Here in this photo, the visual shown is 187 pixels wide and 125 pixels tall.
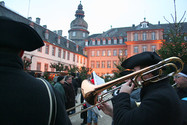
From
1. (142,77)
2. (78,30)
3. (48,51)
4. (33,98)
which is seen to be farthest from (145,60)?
(78,30)

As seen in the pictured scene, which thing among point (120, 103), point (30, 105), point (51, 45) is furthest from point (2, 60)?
point (51, 45)

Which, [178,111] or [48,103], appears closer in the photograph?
[48,103]

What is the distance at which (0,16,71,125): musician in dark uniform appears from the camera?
1.02m

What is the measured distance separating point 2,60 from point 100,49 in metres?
46.5

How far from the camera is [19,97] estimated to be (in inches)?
41.4

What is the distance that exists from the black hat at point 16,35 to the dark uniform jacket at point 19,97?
10 cm

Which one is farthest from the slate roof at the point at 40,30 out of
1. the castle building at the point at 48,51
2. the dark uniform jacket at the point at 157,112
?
the dark uniform jacket at the point at 157,112

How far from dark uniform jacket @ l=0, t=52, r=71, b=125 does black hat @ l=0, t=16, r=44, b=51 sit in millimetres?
96

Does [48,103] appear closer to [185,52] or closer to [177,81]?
[177,81]

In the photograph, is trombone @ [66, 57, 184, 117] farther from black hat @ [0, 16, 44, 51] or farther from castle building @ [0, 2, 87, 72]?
castle building @ [0, 2, 87, 72]

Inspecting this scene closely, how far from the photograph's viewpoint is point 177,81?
117 inches

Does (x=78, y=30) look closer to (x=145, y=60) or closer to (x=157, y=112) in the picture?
(x=145, y=60)

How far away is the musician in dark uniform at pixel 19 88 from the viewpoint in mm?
1022

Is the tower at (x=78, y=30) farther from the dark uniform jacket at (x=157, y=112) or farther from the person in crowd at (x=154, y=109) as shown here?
the dark uniform jacket at (x=157, y=112)
